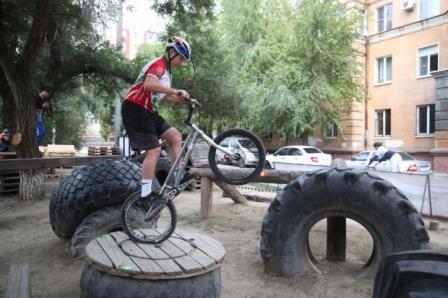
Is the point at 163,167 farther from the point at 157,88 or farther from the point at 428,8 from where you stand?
the point at 428,8

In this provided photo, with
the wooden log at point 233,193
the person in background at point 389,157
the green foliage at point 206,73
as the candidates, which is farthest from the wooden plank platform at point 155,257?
the person in background at point 389,157

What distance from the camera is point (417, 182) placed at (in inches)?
348

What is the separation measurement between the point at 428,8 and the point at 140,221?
2419cm

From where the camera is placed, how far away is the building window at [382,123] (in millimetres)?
26172

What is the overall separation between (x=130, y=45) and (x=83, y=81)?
246ft

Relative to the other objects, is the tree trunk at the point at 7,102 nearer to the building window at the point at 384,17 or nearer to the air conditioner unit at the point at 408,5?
the air conditioner unit at the point at 408,5

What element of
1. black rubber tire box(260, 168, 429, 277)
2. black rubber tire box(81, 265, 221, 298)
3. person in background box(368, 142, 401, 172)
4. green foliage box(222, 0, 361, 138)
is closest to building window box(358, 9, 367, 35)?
green foliage box(222, 0, 361, 138)

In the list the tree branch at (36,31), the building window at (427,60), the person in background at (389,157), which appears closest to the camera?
the tree branch at (36,31)

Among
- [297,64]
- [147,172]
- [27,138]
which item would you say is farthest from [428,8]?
[147,172]

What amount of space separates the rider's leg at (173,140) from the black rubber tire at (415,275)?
10.8 feet

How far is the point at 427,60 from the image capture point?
23938 millimetres

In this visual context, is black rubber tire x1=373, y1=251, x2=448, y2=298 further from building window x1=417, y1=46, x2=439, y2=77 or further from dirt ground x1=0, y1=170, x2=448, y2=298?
building window x1=417, y1=46, x2=439, y2=77

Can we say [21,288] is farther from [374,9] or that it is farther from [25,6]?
[374,9]

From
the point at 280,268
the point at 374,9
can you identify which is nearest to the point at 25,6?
the point at 280,268
